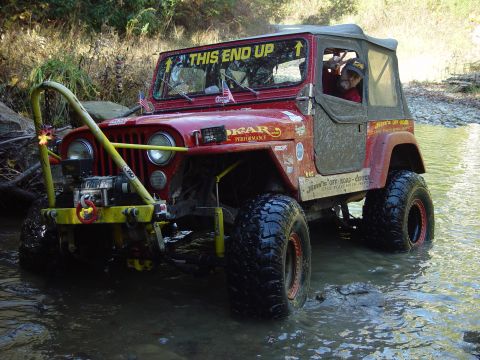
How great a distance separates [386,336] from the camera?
11.5ft

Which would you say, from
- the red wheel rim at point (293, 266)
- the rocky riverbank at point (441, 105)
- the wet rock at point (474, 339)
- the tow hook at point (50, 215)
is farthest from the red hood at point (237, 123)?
the rocky riverbank at point (441, 105)

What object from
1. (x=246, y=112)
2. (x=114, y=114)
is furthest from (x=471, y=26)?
(x=246, y=112)

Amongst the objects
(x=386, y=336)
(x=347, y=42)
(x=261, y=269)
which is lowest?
(x=386, y=336)

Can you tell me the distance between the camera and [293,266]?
12.7 ft

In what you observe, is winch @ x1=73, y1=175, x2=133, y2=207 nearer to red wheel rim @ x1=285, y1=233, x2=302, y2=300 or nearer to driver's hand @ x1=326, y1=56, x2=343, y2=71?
red wheel rim @ x1=285, y1=233, x2=302, y2=300

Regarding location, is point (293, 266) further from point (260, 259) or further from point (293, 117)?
point (293, 117)

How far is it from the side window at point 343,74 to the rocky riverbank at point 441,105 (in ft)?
43.2

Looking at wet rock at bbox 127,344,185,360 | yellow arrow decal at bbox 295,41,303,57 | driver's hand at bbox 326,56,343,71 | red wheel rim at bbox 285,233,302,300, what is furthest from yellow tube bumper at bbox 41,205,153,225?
driver's hand at bbox 326,56,343,71

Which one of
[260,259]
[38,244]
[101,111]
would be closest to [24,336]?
[38,244]

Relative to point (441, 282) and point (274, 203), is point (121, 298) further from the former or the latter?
point (441, 282)

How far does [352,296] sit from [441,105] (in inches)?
665

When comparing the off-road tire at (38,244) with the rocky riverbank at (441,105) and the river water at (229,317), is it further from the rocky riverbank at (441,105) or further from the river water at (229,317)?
the rocky riverbank at (441,105)

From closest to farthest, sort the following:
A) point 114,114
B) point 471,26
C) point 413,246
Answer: point 413,246, point 114,114, point 471,26

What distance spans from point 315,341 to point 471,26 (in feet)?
99.7
